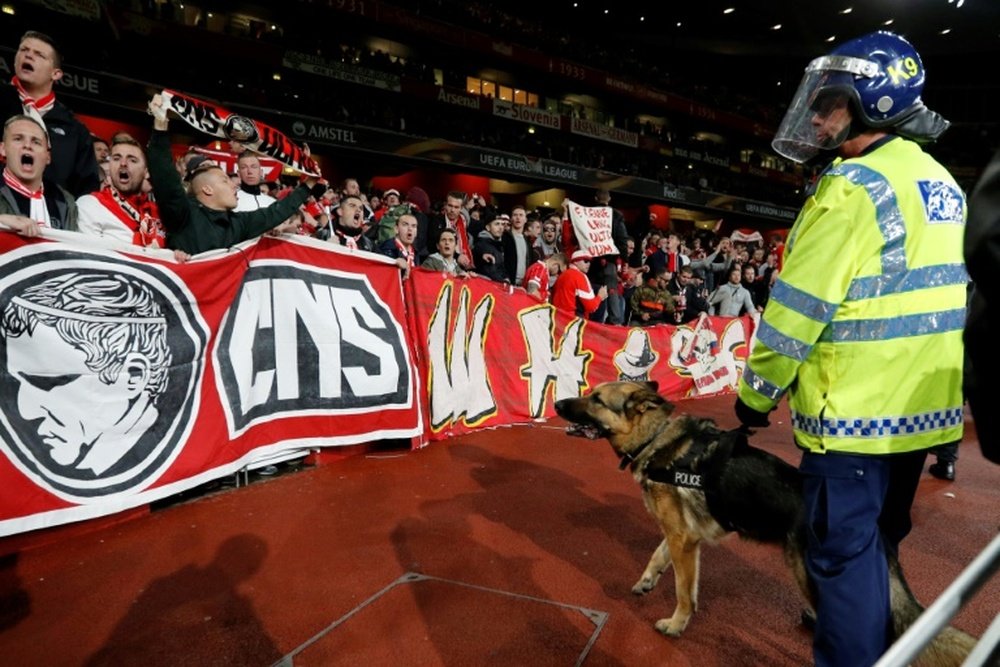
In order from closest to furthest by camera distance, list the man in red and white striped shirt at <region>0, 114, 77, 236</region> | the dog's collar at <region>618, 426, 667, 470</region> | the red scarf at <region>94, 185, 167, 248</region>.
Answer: the dog's collar at <region>618, 426, 667, 470</region> < the man in red and white striped shirt at <region>0, 114, 77, 236</region> < the red scarf at <region>94, 185, 167, 248</region>

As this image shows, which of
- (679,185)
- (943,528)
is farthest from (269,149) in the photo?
(679,185)

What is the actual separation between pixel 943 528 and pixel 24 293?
6049mm

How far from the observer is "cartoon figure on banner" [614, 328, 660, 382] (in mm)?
8234

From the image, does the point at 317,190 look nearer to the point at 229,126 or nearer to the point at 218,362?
the point at 229,126

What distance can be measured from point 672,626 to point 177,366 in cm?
346

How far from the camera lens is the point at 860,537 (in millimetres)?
1771

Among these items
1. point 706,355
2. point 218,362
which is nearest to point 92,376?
point 218,362

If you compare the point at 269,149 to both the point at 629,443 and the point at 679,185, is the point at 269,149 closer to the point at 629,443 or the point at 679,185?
the point at 629,443

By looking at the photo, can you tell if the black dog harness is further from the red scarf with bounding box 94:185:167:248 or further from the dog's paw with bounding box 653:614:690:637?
the red scarf with bounding box 94:185:167:248

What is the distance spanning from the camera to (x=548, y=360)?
7160 millimetres

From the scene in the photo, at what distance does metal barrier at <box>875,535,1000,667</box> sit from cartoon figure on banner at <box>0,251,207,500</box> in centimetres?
401

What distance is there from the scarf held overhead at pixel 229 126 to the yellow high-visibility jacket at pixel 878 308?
3.65 m

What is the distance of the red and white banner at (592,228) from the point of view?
895 cm

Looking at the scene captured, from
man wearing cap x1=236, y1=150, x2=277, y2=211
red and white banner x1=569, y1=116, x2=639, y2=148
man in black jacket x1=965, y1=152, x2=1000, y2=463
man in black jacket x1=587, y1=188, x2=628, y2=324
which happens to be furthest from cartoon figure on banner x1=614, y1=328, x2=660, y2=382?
red and white banner x1=569, y1=116, x2=639, y2=148
